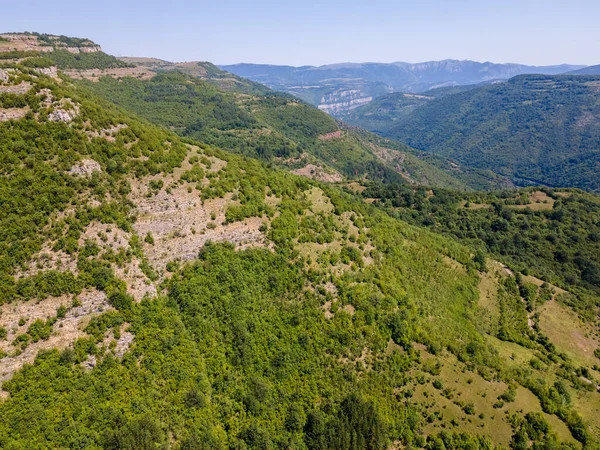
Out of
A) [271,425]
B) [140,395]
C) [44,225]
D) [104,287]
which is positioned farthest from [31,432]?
[271,425]

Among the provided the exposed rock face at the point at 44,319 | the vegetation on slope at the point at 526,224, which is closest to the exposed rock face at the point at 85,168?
the exposed rock face at the point at 44,319

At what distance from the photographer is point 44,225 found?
45.4 metres

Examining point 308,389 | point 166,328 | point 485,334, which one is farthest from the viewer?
point 485,334

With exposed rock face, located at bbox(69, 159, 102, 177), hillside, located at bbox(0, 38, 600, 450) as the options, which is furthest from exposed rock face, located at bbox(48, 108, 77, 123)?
exposed rock face, located at bbox(69, 159, 102, 177)

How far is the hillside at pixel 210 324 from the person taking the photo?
1586 inches

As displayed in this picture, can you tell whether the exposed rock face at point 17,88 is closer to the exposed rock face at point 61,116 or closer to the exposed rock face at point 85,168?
the exposed rock face at point 61,116

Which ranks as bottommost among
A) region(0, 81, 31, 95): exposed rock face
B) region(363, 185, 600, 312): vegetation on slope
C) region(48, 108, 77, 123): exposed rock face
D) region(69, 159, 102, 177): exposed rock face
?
region(363, 185, 600, 312): vegetation on slope

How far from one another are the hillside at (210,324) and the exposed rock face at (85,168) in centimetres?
26

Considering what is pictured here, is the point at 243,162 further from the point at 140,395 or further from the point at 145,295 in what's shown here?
the point at 140,395

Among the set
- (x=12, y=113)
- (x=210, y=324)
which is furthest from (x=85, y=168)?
(x=210, y=324)

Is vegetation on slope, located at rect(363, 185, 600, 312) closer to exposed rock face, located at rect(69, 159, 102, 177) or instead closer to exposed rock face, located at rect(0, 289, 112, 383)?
exposed rock face, located at rect(69, 159, 102, 177)

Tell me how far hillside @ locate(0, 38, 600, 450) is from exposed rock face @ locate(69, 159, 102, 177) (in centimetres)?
26

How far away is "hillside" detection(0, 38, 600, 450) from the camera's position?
40.3 m

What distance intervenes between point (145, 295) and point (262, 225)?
967 inches
